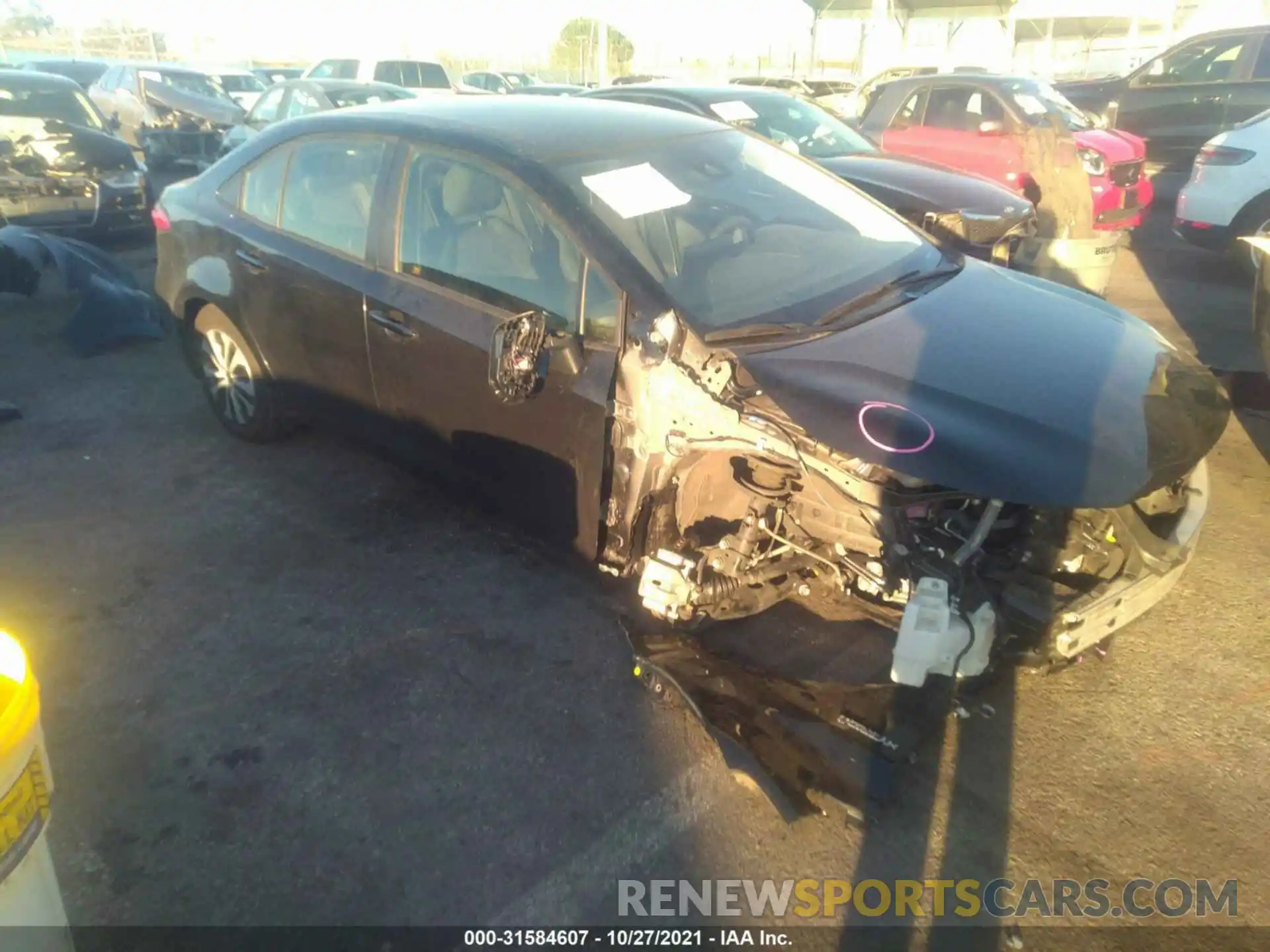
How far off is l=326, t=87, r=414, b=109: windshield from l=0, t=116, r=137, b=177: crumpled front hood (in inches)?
134

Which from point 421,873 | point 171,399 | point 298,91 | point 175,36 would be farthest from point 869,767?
point 175,36

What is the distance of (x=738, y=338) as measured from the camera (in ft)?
9.16

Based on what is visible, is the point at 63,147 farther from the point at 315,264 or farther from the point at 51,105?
the point at 315,264

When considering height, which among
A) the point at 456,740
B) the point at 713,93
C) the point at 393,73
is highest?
the point at 713,93

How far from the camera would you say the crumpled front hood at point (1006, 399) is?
238cm

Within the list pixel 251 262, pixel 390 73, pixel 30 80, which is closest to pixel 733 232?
pixel 251 262

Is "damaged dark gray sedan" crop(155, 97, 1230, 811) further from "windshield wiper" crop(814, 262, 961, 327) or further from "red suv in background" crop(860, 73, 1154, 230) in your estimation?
"red suv in background" crop(860, 73, 1154, 230)

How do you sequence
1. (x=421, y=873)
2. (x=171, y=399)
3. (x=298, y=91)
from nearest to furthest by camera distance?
(x=421, y=873), (x=171, y=399), (x=298, y=91)

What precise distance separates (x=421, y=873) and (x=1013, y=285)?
110 inches

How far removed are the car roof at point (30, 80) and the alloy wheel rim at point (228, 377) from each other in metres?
5.87

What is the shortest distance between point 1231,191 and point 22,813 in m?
8.41

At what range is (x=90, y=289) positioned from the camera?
6156mm

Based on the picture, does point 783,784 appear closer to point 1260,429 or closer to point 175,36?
point 1260,429

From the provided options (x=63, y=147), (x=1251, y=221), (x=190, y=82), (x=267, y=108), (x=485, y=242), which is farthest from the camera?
(x=190, y=82)
